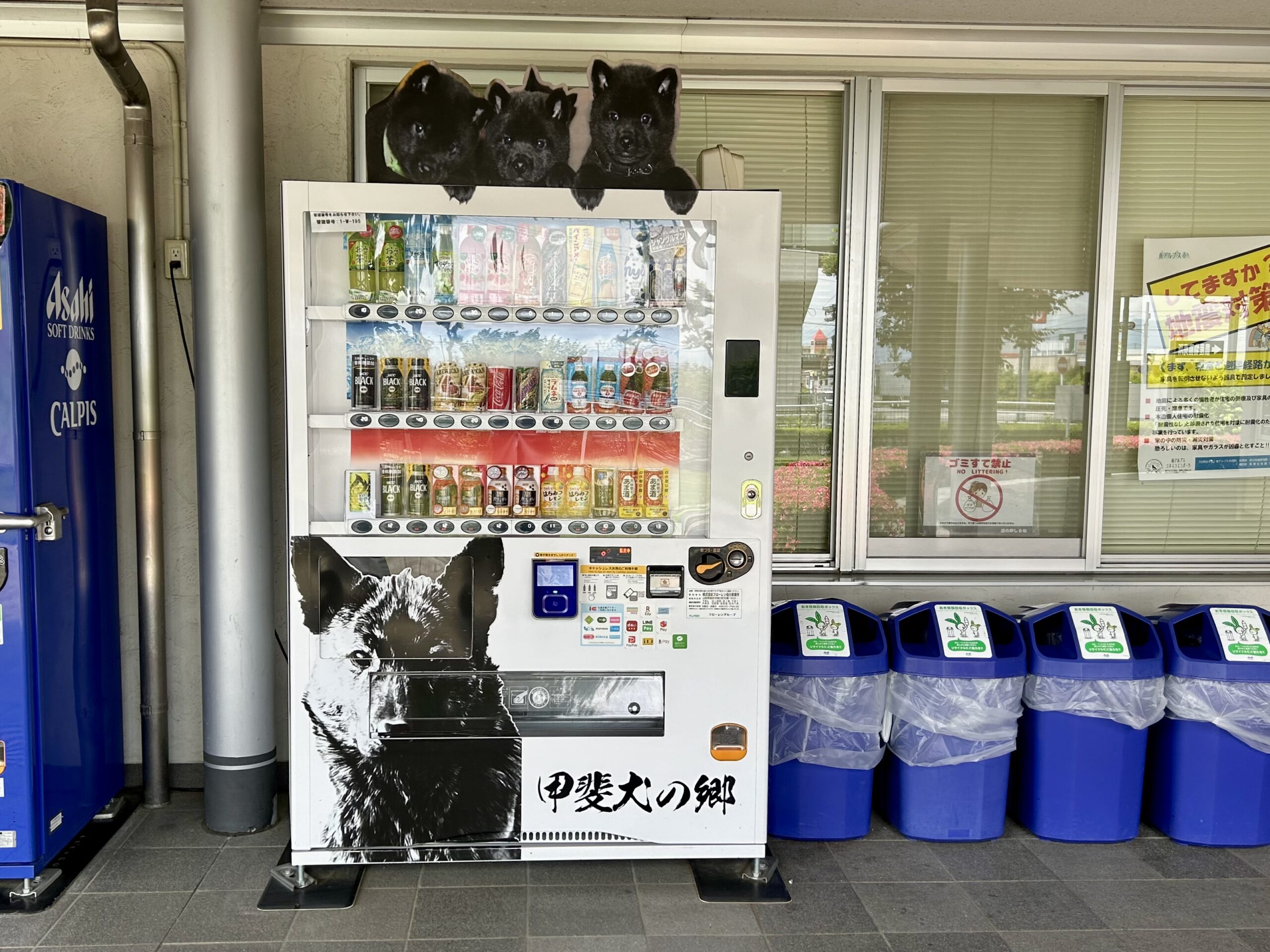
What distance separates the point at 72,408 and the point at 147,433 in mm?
332

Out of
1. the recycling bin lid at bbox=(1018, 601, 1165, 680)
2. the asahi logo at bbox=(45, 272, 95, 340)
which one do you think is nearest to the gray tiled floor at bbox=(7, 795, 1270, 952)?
the recycling bin lid at bbox=(1018, 601, 1165, 680)

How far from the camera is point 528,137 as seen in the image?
2762 mm

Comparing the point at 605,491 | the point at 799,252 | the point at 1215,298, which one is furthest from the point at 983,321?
the point at 605,491

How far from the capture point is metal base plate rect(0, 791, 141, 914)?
2756mm

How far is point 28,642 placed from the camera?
2.79m

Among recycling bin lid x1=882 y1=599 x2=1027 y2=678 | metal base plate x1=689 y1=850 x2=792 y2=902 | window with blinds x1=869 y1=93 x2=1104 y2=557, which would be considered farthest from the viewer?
window with blinds x1=869 y1=93 x2=1104 y2=557

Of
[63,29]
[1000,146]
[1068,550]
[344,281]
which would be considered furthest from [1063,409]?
[63,29]

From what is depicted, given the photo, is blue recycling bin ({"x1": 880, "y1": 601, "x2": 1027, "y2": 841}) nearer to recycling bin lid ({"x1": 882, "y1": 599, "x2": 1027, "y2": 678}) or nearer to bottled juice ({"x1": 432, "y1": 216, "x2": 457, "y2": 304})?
recycling bin lid ({"x1": 882, "y1": 599, "x2": 1027, "y2": 678})

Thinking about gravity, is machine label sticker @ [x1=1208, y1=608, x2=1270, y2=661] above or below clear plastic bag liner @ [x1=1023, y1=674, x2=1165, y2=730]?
above

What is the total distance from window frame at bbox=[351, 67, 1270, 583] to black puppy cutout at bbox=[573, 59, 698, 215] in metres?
0.93

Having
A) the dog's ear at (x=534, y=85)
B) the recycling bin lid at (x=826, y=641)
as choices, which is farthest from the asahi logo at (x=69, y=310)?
the recycling bin lid at (x=826, y=641)

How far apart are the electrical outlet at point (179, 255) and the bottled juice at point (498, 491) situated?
1564 mm

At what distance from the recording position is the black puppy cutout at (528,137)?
2744 mm

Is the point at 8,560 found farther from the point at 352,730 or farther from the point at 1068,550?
the point at 1068,550
